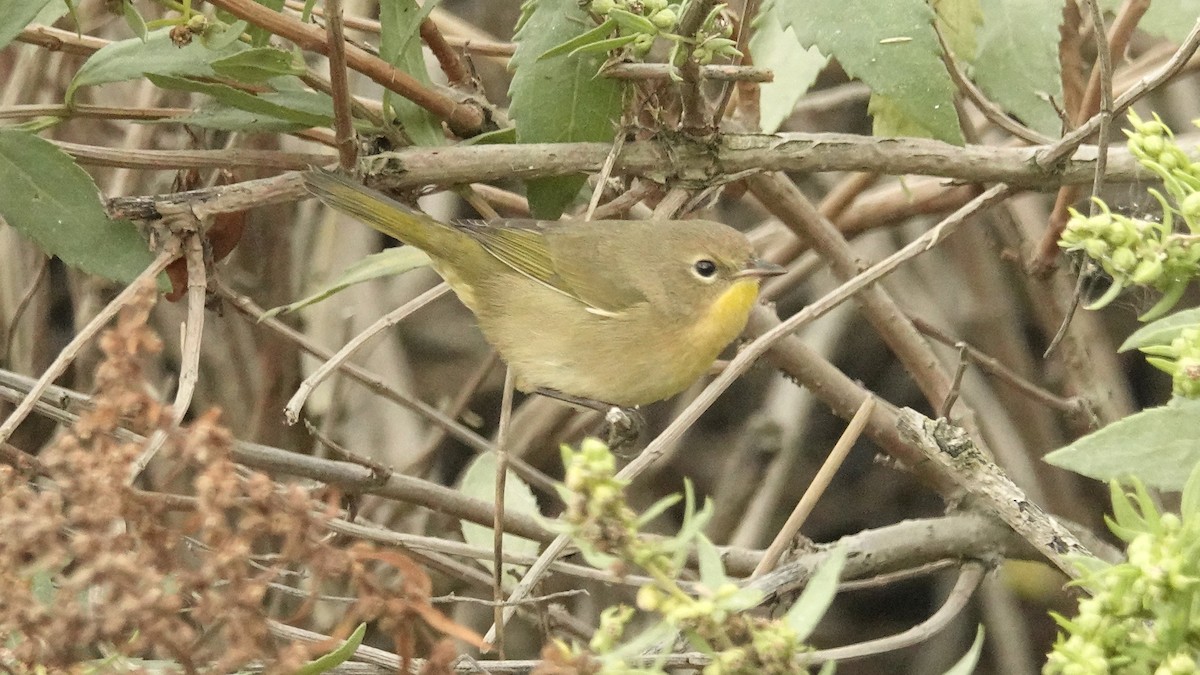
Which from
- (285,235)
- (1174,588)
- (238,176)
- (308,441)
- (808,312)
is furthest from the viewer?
(285,235)

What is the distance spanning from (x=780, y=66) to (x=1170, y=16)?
2.15ft

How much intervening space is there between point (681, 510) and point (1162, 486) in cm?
303

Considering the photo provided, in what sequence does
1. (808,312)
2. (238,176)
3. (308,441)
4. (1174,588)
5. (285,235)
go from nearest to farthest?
(1174,588)
(808,312)
(238,176)
(308,441)
(285,235)

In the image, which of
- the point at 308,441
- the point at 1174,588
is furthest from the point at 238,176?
the point at 1174,588

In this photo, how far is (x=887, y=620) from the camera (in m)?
4.14

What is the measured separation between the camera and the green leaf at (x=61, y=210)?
6.49 feet

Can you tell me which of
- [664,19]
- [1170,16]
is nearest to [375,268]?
[664,19]

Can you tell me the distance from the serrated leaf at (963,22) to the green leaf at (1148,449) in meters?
1.00

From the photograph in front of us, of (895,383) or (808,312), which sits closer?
(808,312)

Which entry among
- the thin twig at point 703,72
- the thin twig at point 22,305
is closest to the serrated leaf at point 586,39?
the thin twig at point 703,72

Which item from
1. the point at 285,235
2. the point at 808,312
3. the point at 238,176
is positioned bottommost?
the point at 808,312

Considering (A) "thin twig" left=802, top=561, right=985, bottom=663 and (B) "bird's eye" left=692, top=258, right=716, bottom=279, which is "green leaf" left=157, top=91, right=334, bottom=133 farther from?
(A) "thin twig" left=802, top=561, right=985, bottom=663

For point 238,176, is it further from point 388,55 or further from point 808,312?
point 808,312

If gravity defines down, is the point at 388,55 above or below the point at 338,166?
above
